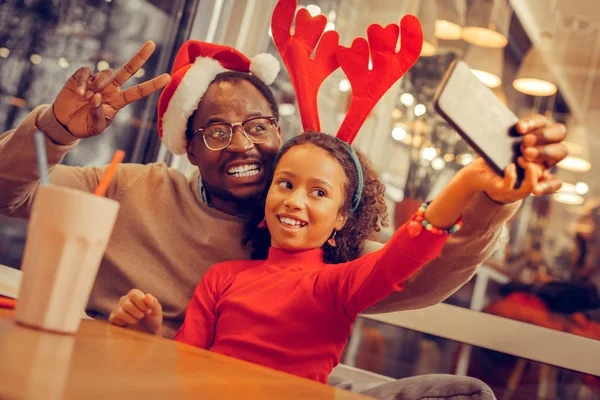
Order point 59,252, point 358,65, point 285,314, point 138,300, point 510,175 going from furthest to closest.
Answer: point 358,65 → point 285,314 → point 138,300 → point 510,175 → point 59,252

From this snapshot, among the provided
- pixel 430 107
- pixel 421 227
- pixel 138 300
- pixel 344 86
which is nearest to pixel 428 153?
pixel 430 107

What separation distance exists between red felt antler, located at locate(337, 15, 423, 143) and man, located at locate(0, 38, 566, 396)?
0.21 meters

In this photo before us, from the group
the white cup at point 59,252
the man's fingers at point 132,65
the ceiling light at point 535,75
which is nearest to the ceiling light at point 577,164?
the ceiling light at point 535,75

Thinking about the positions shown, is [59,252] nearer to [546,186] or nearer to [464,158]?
[546,186]

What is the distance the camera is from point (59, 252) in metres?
0.79

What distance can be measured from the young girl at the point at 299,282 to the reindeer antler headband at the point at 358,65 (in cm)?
7

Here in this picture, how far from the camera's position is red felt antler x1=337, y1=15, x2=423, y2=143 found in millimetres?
1425

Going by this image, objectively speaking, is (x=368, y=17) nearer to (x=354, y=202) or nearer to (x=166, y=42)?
(x=166, y=42)

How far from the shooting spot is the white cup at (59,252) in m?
0.77

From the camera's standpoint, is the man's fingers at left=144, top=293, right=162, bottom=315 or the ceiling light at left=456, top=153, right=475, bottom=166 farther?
the ceiling light at left=456, top=153, right=475, bottom=166

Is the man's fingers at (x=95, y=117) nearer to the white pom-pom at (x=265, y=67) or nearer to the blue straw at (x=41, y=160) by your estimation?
the white pom-pom at (x=265, y=67)

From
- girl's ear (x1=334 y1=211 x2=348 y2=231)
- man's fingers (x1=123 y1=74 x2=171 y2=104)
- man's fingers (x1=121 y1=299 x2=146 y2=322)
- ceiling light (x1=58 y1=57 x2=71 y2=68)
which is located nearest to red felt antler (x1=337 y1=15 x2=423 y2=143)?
girl's ear (x1=334 y1=211 x2=348 y2=231)

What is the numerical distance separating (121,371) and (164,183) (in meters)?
1.02

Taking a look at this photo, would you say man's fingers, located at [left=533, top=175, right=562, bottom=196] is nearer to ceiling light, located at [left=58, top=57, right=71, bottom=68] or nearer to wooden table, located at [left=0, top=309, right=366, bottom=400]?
wooden table, located at [left=0, top=309, right=366, bottom=400]
